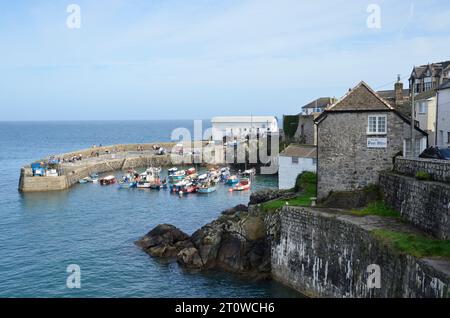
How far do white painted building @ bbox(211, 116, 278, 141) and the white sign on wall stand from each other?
9123 cm

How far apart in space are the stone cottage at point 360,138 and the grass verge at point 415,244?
8309 mm

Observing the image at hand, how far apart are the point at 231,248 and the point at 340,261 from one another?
9.05 metres

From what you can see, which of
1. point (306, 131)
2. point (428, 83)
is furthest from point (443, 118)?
point (306, 131)

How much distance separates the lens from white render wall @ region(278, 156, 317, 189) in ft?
131

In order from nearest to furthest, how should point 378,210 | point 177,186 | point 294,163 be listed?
1. point 378,210
2. point 294,163
3. point 177,186

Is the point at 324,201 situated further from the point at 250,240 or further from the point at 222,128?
the point at 222,128

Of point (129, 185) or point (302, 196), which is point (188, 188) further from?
point (302, 196)

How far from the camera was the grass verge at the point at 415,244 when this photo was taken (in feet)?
54.1

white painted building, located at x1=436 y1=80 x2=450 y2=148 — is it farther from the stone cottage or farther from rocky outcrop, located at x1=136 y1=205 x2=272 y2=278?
rocky outcrop, located at x1=136 y1=205 x2=272 y2=278

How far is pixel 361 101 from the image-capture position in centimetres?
2764
